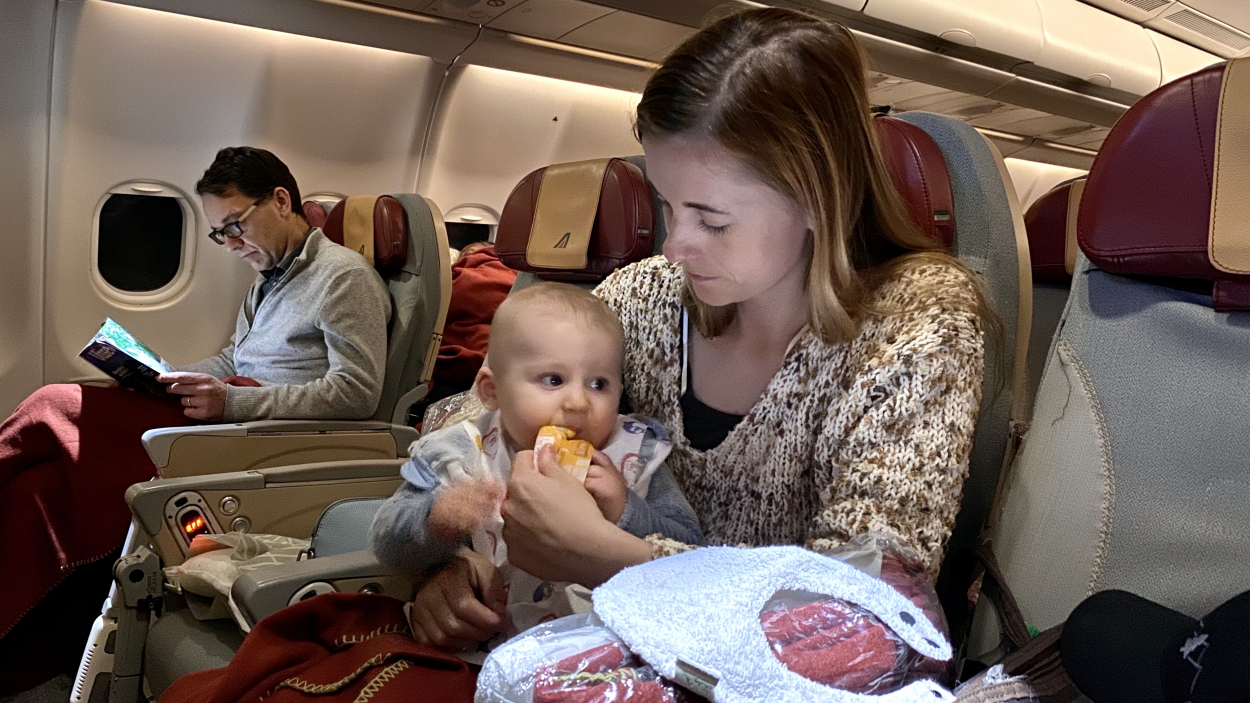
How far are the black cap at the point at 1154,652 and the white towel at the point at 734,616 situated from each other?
0.17 m

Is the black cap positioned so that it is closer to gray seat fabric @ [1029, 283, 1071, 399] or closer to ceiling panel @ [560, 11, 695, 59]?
gray seat fabric @ [1029, 283, 1071, 399]

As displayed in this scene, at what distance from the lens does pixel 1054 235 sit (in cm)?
237

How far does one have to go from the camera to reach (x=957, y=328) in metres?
1.08

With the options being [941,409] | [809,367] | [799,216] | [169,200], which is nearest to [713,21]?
[799,216]

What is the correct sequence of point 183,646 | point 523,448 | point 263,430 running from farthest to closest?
point 263,430
point 183,646
point 523,448

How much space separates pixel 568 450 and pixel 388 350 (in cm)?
230

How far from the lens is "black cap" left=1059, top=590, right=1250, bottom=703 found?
0.72 m

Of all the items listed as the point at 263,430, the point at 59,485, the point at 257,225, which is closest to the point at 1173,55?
the point at 257,225

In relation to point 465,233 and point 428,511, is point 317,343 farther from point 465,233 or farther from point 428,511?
point 465,233

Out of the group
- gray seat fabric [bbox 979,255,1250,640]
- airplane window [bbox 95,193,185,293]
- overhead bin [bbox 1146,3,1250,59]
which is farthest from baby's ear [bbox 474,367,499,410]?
overhead bin [bbox 1146,3,1250,59]

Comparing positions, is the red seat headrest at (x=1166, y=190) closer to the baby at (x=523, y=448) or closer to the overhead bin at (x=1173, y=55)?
the baby at (x=523, y=448)

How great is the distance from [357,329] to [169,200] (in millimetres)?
2383

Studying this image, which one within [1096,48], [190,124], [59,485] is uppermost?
[1096,48]

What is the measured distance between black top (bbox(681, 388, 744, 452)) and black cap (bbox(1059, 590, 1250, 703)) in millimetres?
586
